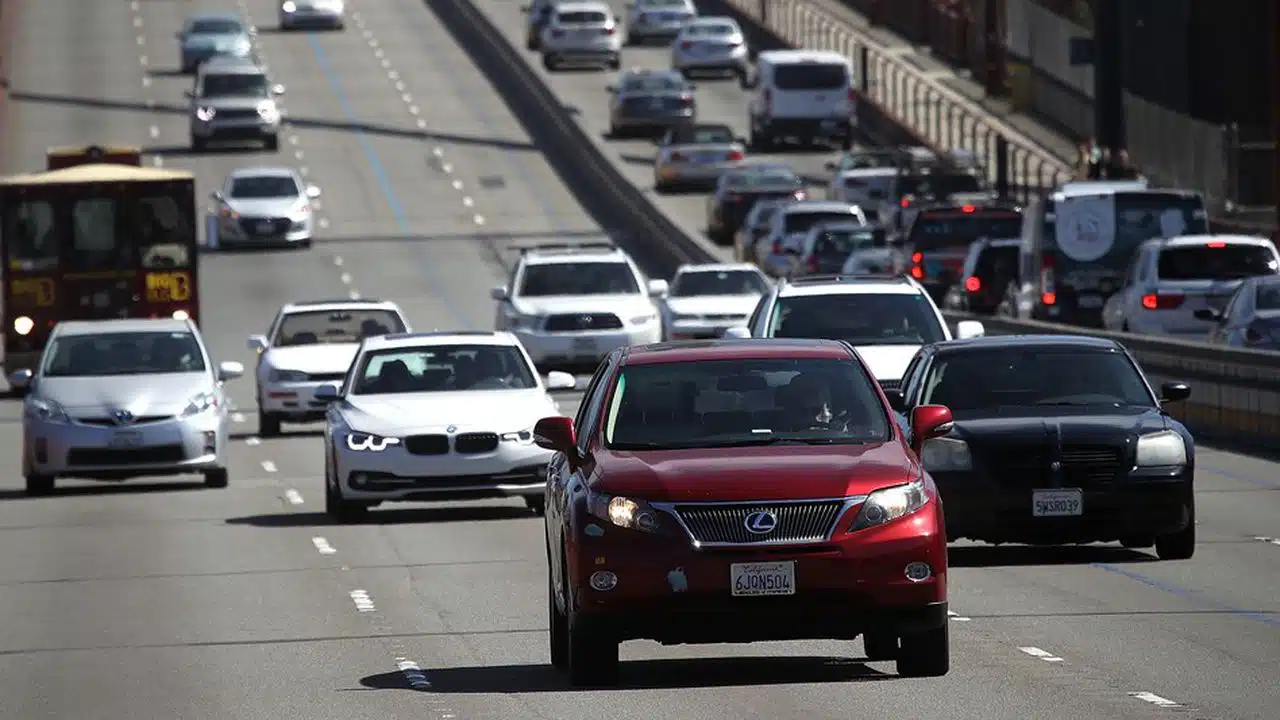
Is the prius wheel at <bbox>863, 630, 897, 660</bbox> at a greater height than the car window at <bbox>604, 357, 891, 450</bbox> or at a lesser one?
lesser

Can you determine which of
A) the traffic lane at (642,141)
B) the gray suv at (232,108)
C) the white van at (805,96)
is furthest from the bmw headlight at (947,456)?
the gray suv at (232,108)

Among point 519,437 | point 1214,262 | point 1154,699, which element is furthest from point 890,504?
point 1214,262

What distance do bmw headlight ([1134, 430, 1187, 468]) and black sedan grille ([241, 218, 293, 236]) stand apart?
43.2 m

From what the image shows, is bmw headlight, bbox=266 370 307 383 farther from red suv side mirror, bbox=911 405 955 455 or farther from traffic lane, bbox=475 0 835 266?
traffic lane, bbox=475 0 835 266

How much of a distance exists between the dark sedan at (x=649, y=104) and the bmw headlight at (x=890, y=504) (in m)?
62.0

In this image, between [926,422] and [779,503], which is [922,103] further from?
[779,503]

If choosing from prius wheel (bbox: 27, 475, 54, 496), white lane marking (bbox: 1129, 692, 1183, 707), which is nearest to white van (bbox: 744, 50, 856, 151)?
prius wheel (bbox: 27, 475, 54, 496)

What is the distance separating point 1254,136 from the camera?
59094 millimetres

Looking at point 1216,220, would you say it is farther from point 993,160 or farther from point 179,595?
point 179,595

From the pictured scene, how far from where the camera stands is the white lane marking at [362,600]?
1694 cm

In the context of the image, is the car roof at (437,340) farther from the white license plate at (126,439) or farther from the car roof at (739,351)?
the car roof at (739,351)

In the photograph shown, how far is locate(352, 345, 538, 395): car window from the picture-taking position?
23844 mm

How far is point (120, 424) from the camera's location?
26188 mm

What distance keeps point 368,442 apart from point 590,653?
979 centimetres
